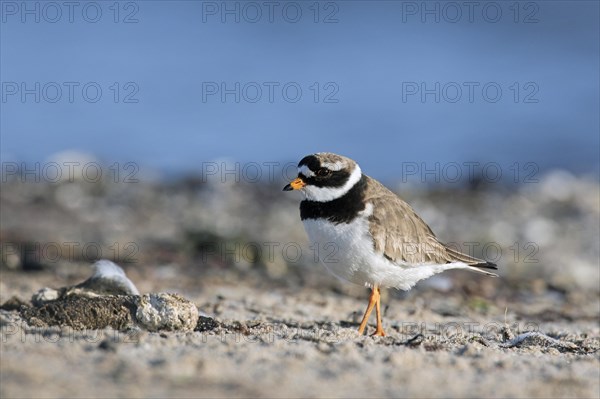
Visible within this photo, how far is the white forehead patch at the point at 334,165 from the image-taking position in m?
5.45

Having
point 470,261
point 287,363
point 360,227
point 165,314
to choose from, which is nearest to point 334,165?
point 360,227

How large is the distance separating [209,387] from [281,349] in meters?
0.73

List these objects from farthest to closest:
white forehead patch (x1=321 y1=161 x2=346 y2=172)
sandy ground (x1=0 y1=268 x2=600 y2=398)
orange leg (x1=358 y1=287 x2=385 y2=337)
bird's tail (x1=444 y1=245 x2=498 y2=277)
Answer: bird's tail (x1=444 y1=245 x2=498 y2=277), white forehead patch (x1=321 y1=161 x2=346 y2=172), orange leg (x1=358 y1=287 x2=385 y2=337), sandy ground (x1=0 y1=268 x2=600 y2=398)

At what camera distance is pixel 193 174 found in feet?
44.7

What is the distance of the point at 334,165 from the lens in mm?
5465

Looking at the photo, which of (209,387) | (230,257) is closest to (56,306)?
(209,387)

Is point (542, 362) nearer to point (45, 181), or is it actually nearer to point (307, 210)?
point (307, 210)

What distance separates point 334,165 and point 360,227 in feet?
1.56

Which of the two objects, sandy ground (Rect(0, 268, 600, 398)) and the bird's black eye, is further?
the bird's black eye

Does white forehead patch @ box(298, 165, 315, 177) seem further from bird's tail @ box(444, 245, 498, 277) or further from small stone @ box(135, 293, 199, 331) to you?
small stone @ box(135, 293, 199, 331)

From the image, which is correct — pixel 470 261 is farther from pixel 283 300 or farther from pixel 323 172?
pixel 283 300

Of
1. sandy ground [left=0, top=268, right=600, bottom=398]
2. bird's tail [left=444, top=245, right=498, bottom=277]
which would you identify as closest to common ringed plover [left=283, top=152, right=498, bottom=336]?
bird's tail [left=444, top=245, right=498, bottom=277]

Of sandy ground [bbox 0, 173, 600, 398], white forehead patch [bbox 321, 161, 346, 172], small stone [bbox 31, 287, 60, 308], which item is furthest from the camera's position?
white forehead patch [bbox 321, 161, 346, 172]

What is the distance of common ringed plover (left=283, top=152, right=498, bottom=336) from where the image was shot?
5258 mm
